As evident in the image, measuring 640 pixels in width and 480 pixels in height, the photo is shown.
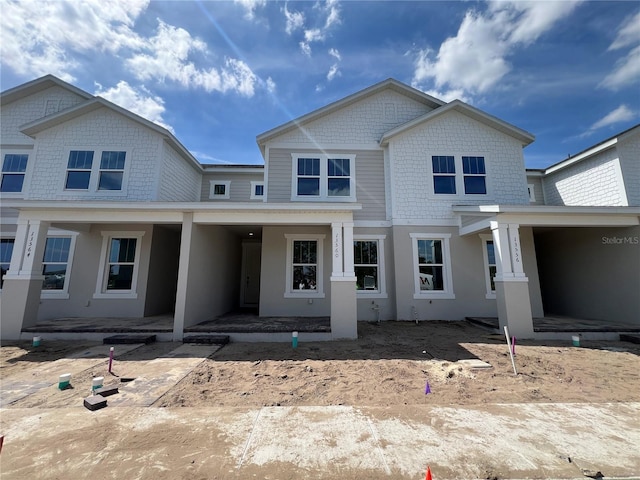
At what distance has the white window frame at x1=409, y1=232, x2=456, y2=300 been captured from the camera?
9.19m

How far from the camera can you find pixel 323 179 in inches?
393

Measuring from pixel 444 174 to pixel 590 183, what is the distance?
20.0 ft

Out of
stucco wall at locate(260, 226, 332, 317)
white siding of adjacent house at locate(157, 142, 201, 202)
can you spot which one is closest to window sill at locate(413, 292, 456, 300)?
stucco wall at locate(260, 226, 332, 317)

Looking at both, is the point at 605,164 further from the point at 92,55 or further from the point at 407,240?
the point at 92,55

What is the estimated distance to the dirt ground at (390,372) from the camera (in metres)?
3.83

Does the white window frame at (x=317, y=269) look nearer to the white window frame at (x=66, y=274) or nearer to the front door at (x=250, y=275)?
the front door at (x=250, y=275)

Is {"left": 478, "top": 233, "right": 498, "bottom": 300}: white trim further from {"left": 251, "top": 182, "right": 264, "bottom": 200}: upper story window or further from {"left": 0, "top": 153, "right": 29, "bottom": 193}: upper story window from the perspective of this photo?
{"left": 0, "top": 153, "right": 29, "bottom": 193}: upper story window

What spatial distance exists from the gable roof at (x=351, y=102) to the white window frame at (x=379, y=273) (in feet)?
16.1

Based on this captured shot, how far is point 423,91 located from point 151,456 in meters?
13.0

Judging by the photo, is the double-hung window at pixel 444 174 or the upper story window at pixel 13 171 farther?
the upper story window at pixel 13 171

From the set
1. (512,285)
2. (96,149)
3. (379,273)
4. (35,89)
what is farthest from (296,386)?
(35,89)

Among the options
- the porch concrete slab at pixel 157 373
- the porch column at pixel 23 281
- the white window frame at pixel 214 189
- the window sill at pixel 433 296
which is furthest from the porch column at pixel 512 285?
the porch column at pixel 23 281

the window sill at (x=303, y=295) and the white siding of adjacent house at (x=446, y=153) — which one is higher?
the white siding of adjacent house at (x=446, y=153)

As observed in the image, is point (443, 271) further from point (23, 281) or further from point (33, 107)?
point (33, 107)
